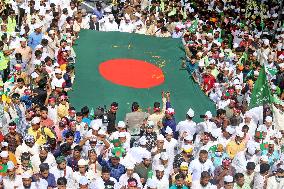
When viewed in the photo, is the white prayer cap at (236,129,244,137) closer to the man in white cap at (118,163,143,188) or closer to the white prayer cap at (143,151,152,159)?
the white prayer cap at (143,151,152,159)

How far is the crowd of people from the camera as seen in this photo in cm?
1126

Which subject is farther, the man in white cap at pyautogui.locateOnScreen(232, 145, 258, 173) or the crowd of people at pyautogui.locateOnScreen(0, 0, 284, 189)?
the man in white cap at pyautogui.locateOnScreen(232, 145, 258, 173)

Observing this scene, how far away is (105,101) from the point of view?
15.4 metres

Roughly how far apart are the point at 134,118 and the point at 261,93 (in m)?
3.11

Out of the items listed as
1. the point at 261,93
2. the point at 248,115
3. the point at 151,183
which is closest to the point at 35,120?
the point at 151,183

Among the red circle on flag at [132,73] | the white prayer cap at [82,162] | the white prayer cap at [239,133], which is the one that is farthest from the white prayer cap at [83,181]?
the red circle on flag at [132,73]

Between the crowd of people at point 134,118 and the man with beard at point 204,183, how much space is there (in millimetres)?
19

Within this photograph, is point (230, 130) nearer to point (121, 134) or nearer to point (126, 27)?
point (121, 134)

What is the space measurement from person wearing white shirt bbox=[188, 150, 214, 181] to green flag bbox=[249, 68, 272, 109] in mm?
3191

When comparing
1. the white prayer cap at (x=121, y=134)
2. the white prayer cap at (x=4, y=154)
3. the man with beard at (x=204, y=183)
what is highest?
the white prayer cap at (x=121, y=134)

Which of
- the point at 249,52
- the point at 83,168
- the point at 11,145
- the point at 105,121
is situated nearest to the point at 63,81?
the point at 105,121

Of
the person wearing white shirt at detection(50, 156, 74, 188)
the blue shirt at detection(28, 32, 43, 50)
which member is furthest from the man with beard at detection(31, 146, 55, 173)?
the blue shirt at detection(28, 32, 43, 50)

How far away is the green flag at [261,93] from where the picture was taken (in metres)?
14.4

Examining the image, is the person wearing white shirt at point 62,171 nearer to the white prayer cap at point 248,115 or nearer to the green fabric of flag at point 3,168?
the green fabric of flag at point 3,168
